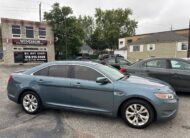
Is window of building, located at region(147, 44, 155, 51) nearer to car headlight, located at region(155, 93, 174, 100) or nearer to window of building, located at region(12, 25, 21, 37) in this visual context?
window of building, located at region(12, 25, 21, 37)

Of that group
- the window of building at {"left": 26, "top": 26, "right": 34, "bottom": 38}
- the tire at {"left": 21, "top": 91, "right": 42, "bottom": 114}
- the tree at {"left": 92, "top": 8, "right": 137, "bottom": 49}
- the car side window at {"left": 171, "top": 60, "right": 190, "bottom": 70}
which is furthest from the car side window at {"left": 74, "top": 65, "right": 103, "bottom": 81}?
the tree at {"left": 92, "top": 8, "right": 137, "bottom": 49}

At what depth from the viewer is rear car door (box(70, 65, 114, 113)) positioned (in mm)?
3959

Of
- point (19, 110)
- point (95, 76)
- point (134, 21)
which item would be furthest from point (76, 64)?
point (134, 21)

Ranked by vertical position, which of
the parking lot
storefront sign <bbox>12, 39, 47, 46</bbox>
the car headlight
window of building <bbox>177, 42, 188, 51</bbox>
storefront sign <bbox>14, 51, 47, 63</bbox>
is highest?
storefront sign <bbox>12, 39, 47, 46</bbox>

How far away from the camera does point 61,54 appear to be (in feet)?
101

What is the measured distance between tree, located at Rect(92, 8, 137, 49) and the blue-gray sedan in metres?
44.6

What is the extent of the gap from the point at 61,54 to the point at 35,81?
26721mm

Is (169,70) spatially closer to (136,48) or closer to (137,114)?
(137,114)

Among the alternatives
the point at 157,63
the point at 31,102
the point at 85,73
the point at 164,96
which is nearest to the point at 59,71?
the point at 85,73

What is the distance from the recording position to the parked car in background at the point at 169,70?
610 cm

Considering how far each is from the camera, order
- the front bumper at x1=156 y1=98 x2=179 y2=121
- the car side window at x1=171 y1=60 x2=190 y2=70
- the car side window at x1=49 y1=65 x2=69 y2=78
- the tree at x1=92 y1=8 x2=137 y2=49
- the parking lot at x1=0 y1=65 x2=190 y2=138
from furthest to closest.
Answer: the tree at x1=92 y1=8 x2=137 y2=49 < the car side window at x1=171 y1=60 x2=190 y2=70 < the car side window at x1=49 y1=65 x2=69 y2=78 < the front bumper at x1=156 y1=98 x2=179 y2=121 < the parking lot at x1=0 y1=65 x2=190 y2=138

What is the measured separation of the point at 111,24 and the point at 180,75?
44.4 meters

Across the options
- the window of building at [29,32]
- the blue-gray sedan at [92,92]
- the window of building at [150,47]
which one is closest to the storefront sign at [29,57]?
the window of building at [29,32]

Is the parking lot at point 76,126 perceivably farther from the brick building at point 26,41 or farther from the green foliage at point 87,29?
the green foliage at point 87,29
